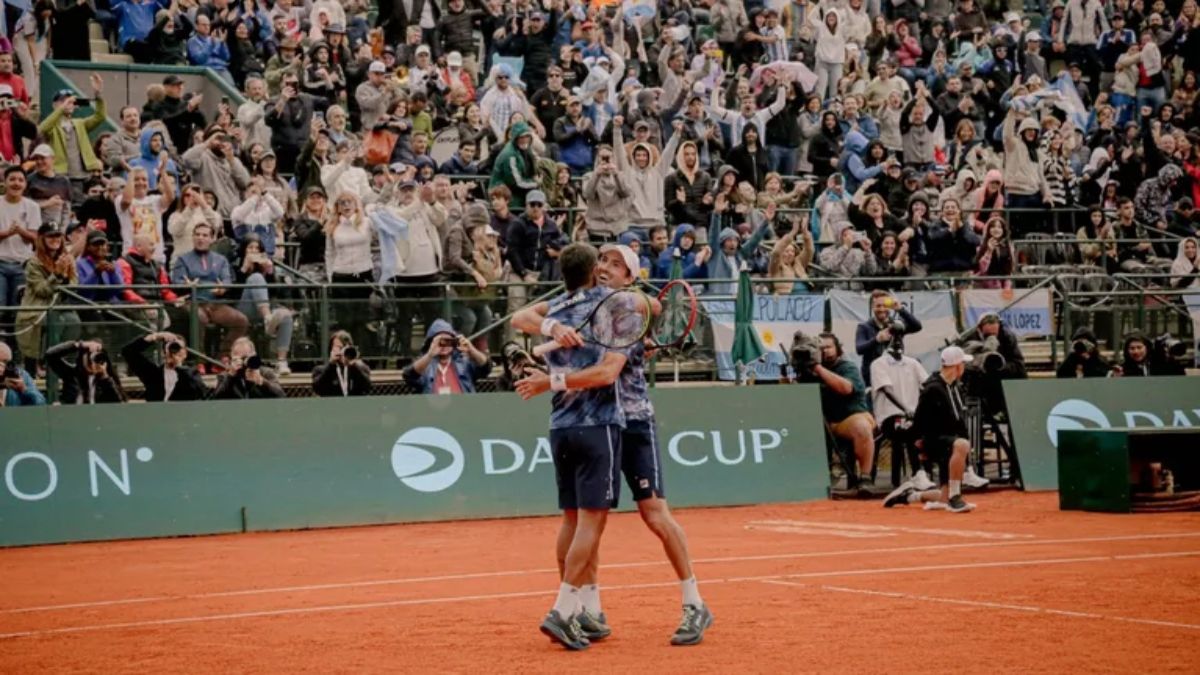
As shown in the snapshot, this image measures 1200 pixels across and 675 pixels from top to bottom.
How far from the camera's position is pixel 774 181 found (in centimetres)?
2544

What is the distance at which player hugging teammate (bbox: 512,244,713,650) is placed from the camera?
33.2 feet

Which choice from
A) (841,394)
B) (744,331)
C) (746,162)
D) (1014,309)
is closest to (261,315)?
(744,331)

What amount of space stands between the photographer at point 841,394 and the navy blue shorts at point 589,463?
33.2 feet

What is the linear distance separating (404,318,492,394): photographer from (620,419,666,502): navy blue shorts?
345 inches

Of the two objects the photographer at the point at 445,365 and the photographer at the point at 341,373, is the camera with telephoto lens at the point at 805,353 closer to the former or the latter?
the photographer at the point at 445,365

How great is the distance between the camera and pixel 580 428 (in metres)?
10.3

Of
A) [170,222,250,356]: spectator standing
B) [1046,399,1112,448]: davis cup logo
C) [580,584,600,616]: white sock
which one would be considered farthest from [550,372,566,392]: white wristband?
[1046,399,1112,448]: davis cup logo

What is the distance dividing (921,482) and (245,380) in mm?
7150

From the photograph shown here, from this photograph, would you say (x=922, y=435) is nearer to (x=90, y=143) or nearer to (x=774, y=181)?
(x=774, y=181)

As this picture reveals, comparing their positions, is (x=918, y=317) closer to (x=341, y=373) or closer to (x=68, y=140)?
(x=341, y=373)

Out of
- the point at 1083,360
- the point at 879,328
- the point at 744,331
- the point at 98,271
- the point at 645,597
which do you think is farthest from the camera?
the point at 1083,360

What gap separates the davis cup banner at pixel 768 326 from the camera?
21172mm

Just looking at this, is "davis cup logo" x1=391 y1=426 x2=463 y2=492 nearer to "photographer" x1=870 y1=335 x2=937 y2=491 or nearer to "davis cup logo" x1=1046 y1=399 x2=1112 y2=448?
"photographer" x1=870 y1=335 x2=937 y2=491


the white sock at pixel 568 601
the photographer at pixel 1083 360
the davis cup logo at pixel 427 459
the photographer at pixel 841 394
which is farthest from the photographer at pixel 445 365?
the white sock at pixel 568 601
